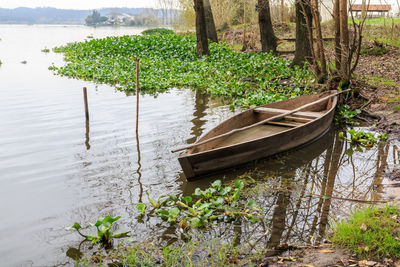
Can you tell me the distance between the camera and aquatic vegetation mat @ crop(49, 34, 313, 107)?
11.5 metres

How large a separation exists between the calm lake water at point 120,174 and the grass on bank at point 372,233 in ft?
1.30

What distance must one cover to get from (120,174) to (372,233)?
377cm

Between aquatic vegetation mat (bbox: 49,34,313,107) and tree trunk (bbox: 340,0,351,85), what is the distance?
1.39 metres

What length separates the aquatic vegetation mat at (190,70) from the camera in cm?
1154

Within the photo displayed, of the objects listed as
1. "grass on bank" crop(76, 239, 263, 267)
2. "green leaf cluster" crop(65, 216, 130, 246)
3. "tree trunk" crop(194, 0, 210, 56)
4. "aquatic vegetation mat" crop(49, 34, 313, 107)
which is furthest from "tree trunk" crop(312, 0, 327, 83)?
"tree trunk" crop(194, 0, 210, 56)

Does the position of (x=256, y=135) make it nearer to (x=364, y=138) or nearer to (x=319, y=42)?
(x=364, y=138)

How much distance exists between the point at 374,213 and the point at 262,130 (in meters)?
3.36

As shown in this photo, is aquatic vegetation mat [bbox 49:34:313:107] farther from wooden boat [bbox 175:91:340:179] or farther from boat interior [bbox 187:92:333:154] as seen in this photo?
wooden boat [bbox 175:91:340:179]

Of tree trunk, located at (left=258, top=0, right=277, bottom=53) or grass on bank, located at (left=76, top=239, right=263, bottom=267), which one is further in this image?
tree trunk, located at (left=258, top=0, right=277, bottom=53)

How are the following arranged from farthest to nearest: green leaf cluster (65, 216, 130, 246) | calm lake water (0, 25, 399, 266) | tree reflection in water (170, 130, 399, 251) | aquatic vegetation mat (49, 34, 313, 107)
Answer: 1. aquatic vegetation mat (49, 34, 313, 107)
2. calm lake water (0, 25, 399, 266)
3. tree reflection in water (170, 130, 399, 251)
4. green leaf cluster (65, 216, 130, 246)

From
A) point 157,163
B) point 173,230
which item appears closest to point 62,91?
point 157,163

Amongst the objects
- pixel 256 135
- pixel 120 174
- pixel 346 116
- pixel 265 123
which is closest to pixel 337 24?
pixel 346 116

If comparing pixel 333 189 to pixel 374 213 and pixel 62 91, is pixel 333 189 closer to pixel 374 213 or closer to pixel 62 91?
pixel 374 213

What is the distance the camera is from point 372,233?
12.0ft
